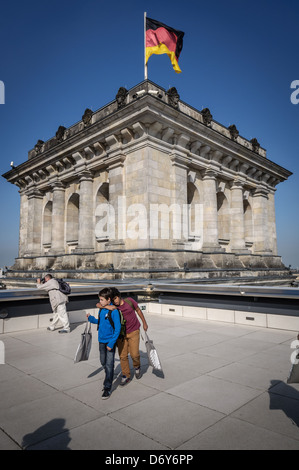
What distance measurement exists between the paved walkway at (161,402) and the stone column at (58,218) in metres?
17.3

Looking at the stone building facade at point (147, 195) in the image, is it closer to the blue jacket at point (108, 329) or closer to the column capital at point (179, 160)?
the column capital at point (179, 160)

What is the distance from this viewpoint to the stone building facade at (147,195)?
16594 millimetres

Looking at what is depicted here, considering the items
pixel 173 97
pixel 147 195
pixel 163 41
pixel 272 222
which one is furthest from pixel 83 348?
pixel 272 222

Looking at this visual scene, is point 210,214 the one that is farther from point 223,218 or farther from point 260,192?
point 260,192

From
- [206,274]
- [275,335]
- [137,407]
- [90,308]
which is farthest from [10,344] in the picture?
[206,274]

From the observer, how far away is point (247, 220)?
88.8 feet

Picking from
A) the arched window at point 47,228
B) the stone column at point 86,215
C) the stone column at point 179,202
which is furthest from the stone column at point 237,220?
the arched window at point 47,228

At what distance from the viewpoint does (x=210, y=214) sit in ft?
68.4

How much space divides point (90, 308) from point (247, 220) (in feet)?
65.8

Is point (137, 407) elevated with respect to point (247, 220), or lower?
lower

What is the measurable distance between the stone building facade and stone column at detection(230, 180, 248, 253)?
8 centimetres

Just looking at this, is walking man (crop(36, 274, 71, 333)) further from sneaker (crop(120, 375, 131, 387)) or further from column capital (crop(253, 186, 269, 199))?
column capital (crop(253, 186, 269, 199))

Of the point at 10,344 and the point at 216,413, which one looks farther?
the point at 10,344
